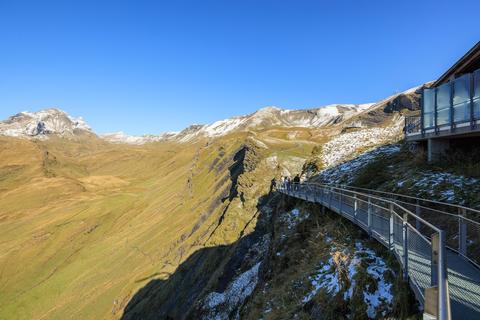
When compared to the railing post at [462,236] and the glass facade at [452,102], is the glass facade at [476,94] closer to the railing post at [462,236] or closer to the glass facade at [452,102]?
the glass facade at [452,102]

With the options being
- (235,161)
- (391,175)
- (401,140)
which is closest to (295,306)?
(391,175)

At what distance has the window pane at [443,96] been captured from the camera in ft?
60.4

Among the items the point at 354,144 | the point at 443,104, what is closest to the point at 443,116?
the point at 443,104

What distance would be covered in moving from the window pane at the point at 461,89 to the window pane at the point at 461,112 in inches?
9.5

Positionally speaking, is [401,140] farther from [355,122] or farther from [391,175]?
[355,122]

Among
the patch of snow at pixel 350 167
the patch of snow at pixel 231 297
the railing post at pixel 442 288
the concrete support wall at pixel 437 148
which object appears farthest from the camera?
the patch of snow at pixel 231 297

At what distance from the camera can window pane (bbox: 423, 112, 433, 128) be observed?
20.0m

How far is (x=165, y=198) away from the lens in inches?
4385

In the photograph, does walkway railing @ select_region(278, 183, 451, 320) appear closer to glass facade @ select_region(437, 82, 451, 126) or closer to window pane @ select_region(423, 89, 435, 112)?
glass facade @ select_region(437, 82, 451, 126)

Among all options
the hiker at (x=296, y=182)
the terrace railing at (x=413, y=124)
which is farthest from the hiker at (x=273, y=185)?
the terrace railing at (x=413, y=124)

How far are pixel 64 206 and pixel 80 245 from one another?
82.0 metres

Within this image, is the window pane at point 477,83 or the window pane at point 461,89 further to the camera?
the window pane at point 461,89

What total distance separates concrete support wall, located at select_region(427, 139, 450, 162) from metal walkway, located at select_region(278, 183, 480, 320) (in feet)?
31.5

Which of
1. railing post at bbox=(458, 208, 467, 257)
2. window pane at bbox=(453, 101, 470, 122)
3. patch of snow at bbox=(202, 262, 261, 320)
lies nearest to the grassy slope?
patch of snow at bbox=(202, 262, 261, 320)
